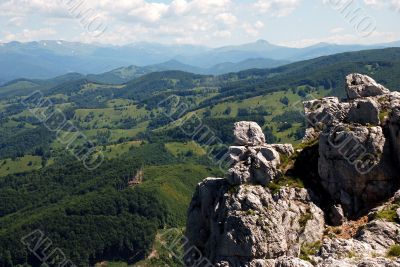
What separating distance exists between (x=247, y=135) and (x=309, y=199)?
48.1 feet

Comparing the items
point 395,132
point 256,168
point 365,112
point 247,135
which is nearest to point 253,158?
point 256,168

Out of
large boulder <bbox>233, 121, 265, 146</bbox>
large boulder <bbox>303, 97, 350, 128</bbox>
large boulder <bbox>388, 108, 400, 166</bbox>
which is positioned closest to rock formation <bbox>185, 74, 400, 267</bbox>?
large boulder <bbox>388, 108, 400, 166</bbox>

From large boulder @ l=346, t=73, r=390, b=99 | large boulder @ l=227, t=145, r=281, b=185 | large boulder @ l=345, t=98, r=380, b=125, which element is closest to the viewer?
large boulder @ l=227, t=145, r=281, b=185

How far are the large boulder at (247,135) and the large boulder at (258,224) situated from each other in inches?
332

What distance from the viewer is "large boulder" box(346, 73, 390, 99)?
6322cm

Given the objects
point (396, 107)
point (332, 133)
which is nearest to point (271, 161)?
point (332, 133)

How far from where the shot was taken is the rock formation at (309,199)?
4725 centimetres

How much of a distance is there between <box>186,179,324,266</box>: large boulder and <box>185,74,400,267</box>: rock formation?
10 centimetres

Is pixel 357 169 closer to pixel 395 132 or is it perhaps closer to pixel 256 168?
pixel 395 132

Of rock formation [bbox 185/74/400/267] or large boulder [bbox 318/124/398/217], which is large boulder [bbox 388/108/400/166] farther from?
large boulder [bbox 318/124/398/217]

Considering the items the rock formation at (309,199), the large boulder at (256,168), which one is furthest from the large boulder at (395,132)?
the large boulder at (256,168)

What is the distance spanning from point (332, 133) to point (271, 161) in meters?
8.31

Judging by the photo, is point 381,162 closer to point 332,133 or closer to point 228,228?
point 332,133

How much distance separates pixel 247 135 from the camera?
64.0 m
